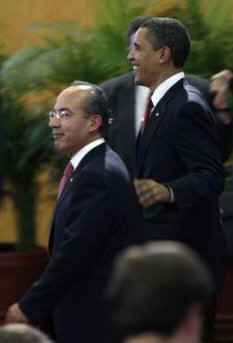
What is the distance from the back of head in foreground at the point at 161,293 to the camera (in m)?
2.62

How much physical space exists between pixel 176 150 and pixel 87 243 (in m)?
0.60

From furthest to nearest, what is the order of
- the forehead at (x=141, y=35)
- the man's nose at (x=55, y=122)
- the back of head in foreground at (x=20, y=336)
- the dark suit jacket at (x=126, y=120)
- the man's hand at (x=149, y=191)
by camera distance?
the dark suit jacket at (x=126, y=120)
the forehead at (x=141, y=35)
the man's nose at (x=55, y=122)
the man's hand at (x=149, y=191)
the back of head in foreground at (x=20, y=336)

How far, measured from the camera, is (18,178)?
7.32 metres

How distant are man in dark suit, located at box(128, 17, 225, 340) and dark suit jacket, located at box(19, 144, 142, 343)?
7.1 inches

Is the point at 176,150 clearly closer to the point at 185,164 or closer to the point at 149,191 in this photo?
the point at 185,164

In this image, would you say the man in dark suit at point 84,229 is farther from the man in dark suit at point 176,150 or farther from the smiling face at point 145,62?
the smiling face at point 145,62

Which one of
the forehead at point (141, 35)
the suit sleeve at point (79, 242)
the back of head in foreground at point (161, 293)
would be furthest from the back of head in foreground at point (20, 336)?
the forehead at point (141, 35)

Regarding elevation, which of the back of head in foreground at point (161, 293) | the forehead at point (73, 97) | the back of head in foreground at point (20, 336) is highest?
the back of head in foreground at point (161, 293)

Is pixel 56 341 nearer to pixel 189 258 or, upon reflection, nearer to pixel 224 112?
pixel 224 112

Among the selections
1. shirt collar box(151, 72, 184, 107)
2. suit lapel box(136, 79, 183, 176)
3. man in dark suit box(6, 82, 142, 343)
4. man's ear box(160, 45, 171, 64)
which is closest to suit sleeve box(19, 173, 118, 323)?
man in dark suit box(6, 82, 142, 343)

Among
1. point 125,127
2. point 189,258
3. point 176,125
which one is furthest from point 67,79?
point 189,258

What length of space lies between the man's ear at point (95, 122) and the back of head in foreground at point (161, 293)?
103 inches

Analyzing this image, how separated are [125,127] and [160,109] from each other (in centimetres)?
40

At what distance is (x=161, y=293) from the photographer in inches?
103
